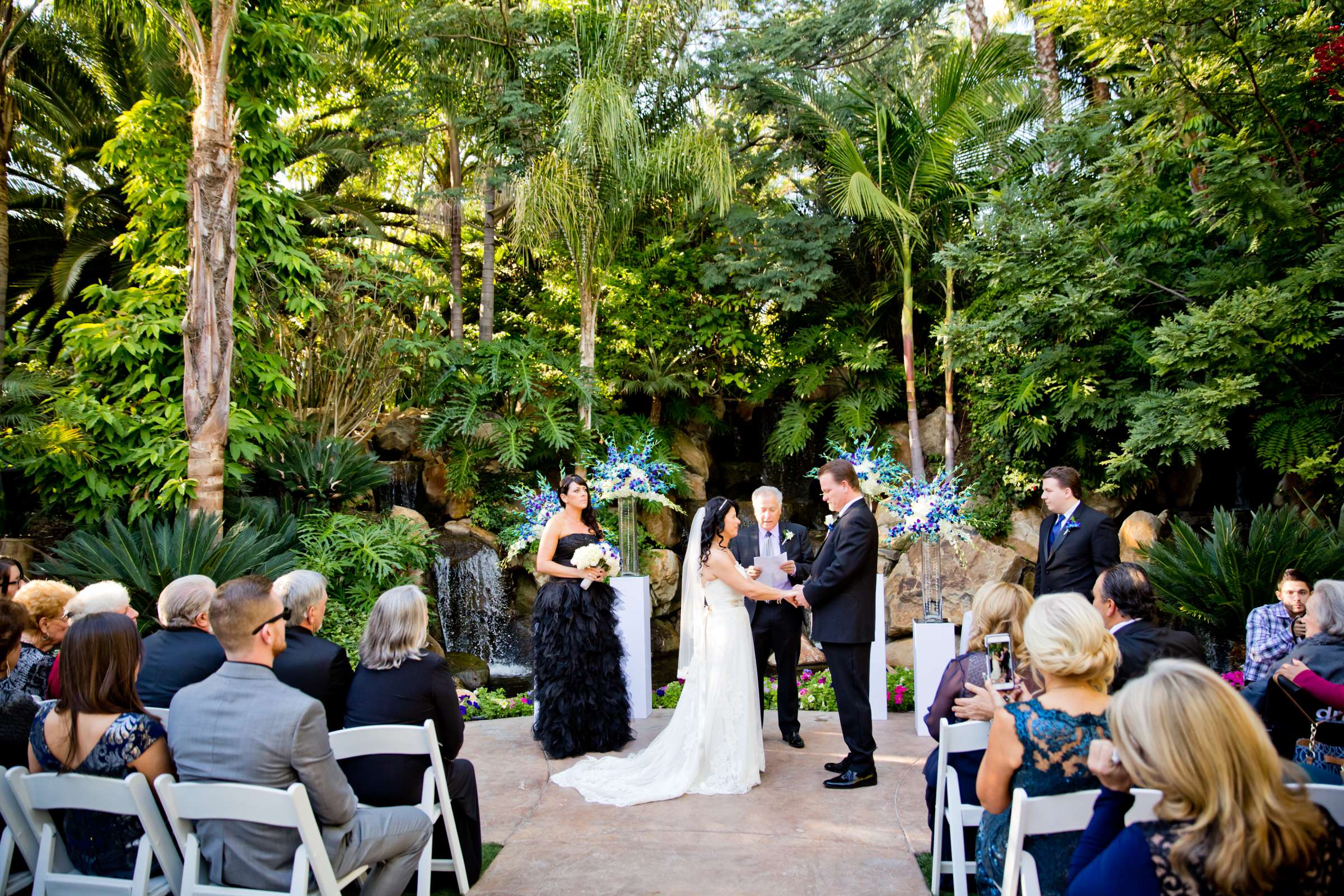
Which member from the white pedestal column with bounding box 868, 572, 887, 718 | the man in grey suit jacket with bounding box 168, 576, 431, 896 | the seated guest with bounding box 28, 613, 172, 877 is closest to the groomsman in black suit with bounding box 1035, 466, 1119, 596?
the white pedestal column with bounding box 868, 572, 887, 718

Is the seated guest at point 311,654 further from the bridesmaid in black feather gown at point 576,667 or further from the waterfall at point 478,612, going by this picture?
the waterfall at point 478,612

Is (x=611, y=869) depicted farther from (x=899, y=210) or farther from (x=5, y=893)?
(x=899, y=210)

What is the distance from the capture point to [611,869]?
380 cm

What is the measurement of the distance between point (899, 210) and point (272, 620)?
9394 mm

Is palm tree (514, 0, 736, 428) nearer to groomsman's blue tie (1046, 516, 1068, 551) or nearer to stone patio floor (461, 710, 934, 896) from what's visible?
groomsman's blue tie (1046, 516, 1068, 551)

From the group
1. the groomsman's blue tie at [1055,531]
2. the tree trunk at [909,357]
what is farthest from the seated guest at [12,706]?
the tree trunk at [909,357]

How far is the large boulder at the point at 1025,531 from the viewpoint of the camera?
10680 mm

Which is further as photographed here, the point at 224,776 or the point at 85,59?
the point at 85,59

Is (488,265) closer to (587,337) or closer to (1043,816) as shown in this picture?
(587,337)

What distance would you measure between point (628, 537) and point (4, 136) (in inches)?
362

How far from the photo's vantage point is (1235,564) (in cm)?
662

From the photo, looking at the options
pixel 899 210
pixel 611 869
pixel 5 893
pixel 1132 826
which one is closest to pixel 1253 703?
pixel 1132 826

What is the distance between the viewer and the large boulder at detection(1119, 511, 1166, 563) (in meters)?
9.68

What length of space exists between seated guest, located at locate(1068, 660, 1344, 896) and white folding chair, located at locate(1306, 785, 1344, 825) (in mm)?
679
